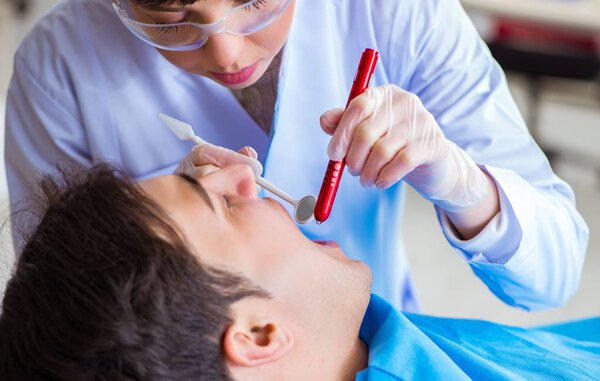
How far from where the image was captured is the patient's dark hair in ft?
3.58

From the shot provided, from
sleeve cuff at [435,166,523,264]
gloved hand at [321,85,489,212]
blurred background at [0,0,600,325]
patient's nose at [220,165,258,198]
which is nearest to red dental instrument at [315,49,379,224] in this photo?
gloved hand at [321,85,489,212]

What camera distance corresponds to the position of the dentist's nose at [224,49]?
1.20 metres

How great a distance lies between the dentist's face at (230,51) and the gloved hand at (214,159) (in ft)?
Answer: 0.33

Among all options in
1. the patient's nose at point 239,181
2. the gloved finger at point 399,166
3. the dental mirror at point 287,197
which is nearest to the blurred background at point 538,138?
the dental mirror at point 287,197

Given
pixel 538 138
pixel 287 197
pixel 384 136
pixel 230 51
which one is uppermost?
pixel 230 51

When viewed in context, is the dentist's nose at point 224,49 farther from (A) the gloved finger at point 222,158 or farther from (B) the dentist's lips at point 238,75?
(A) the gloved finger at point 222,158

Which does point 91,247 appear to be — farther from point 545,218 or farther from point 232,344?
point 545,218

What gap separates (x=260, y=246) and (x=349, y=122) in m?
0.21

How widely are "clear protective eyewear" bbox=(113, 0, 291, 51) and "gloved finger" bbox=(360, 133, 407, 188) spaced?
0.24 m

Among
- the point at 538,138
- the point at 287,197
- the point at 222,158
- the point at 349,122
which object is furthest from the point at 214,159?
the point at 538,138

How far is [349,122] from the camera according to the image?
3.83ft

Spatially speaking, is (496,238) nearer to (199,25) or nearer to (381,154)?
(381,154)

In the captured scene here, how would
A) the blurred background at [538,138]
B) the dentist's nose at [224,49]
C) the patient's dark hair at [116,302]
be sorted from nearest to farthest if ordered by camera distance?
the patient's dark hair at [116,302] → the dentist's nose at [224,49] → the blurred background at [538,138]

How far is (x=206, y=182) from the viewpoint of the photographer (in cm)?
125
